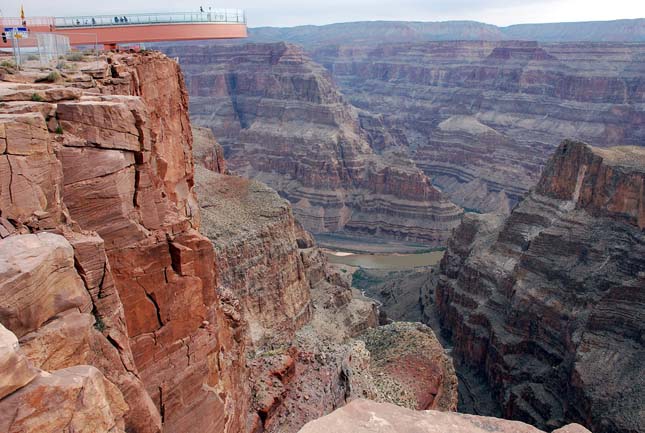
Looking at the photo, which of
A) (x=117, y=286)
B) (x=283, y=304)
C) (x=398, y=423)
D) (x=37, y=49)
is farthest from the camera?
(x=283, y=304)

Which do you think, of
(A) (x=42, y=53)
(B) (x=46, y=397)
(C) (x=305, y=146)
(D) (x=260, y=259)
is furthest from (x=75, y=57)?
(C) (x=305, y=146)

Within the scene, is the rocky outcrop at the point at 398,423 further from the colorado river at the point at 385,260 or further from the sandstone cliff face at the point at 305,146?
the sandstone cliff face at the point at 305,146

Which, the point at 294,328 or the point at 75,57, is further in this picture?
the point at 294,328

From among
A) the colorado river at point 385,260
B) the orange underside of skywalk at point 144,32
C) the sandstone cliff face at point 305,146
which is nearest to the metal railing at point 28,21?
the orange underside of skywalk at point 144,32

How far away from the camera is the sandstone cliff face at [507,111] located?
11969 cm

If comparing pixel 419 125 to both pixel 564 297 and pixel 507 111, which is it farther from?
pixel 564 297

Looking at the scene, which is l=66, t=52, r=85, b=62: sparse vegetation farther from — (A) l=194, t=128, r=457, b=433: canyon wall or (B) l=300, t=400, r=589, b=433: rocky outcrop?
(B) l=300, t=400, r=589, b=433: rocky outcrop

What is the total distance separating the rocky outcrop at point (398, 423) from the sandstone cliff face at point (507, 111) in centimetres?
10581

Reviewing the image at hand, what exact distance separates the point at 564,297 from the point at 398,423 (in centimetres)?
4023

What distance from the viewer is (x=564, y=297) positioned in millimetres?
44656

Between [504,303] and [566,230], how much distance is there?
319 inches

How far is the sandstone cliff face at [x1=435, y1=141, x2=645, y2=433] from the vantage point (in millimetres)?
37844

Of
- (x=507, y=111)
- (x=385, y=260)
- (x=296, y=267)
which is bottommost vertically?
(x=385, y=260)

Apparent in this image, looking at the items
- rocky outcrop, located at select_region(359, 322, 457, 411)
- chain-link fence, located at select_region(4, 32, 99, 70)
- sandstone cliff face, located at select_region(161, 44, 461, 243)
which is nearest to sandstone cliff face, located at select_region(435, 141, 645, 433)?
rocky outcrop, located at select_region(359, 322, 457, 411)
